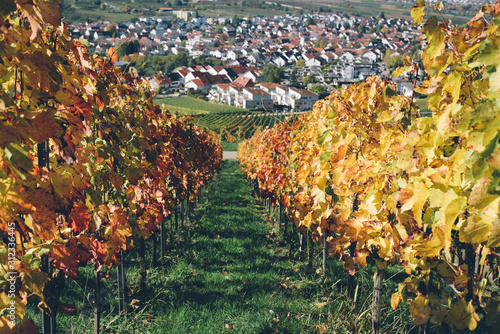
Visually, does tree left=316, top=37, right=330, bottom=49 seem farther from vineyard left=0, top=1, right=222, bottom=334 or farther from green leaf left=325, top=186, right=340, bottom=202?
vineyard left=0, top=1, right=222, bottom=334

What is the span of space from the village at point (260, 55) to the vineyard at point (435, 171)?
4595 centimetres

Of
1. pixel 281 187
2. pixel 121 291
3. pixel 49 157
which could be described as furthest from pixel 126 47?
pixel 281 187

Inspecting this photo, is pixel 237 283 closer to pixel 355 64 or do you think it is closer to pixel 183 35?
pixel 355 64

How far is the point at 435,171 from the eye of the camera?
1.67m

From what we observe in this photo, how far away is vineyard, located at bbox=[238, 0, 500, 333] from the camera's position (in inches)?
44.9

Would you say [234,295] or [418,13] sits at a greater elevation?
[418,13]

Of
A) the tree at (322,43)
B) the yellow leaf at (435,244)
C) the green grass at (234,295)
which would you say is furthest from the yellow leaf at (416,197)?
the tree at (322,43)

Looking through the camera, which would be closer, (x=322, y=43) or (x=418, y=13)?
(x=418, y=13)

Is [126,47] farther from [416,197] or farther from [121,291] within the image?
[416,197]

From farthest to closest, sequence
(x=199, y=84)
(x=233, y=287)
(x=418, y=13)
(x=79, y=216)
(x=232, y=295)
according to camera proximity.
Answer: (x=199, y=84), (x=233, y=287), (x=232, y=295), (x=79, y=216), (x=418, y=13)

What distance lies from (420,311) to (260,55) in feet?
469

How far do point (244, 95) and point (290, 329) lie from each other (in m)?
77.7

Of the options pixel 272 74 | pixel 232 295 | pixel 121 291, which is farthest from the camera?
pixel 272 74

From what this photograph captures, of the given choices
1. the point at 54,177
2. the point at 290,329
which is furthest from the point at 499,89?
the point at 290,329
